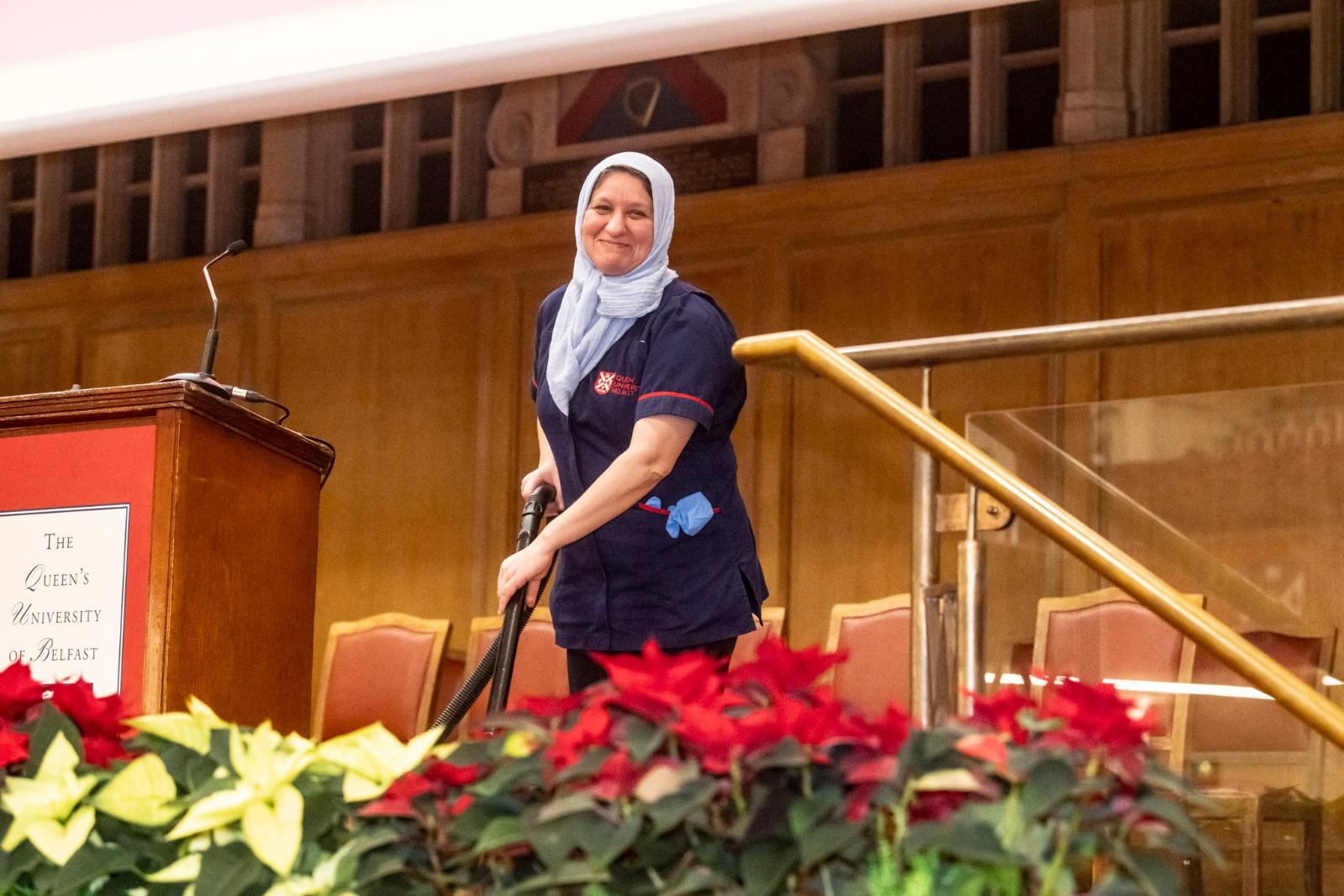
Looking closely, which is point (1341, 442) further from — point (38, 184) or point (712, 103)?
point (38, 184)

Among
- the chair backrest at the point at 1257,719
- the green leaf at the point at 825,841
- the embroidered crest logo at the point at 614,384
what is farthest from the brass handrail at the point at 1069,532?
the green leaf at the point at 825,841

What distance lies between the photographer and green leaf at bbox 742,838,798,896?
50.4 inches

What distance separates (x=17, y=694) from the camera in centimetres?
175

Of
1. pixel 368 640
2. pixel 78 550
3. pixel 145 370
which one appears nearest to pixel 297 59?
pixel 78 550

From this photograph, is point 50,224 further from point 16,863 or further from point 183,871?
point 183,871

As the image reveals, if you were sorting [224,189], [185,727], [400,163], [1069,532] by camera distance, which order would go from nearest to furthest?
[185,727] → [1069,532] → [400,163] → [224,189]

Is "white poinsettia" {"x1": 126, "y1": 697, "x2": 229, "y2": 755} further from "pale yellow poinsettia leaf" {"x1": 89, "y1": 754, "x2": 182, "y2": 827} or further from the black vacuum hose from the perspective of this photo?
the black vacuum hose

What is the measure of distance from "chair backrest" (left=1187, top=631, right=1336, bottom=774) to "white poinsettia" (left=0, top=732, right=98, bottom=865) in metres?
1.13

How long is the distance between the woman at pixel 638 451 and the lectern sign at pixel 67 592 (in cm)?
71

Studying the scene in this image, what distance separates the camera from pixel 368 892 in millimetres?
1399

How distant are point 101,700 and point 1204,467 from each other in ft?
3.89

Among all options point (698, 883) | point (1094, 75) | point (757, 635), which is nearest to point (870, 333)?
point (1094, 75)

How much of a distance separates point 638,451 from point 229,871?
93cm

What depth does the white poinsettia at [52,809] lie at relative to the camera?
1479 mm
